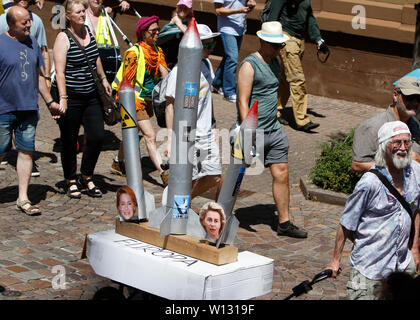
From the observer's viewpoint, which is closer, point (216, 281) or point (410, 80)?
point (216, 281)

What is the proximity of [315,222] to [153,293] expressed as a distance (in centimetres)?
388

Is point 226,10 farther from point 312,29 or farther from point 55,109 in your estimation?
point 55,109

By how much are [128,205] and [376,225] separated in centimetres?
167

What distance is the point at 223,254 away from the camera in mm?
4879

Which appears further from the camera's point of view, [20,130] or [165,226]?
[20,130]

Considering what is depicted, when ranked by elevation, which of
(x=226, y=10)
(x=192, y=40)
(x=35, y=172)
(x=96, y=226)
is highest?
(x=192, y=40)

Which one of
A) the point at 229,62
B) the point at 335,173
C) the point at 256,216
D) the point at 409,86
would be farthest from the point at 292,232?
the point at 229,62

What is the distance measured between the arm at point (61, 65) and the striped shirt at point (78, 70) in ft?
0.25

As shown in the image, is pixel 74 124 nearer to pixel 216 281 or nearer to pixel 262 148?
pixel 262 148

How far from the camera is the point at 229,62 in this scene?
12.5 m

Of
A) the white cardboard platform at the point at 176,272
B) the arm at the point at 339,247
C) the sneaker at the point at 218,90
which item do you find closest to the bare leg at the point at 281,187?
the arm at the point at 339,247

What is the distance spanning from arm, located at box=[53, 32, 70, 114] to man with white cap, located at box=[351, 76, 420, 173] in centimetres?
339

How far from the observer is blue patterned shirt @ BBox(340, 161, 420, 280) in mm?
5113

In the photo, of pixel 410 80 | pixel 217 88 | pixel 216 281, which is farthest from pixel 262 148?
pixel 217 88
